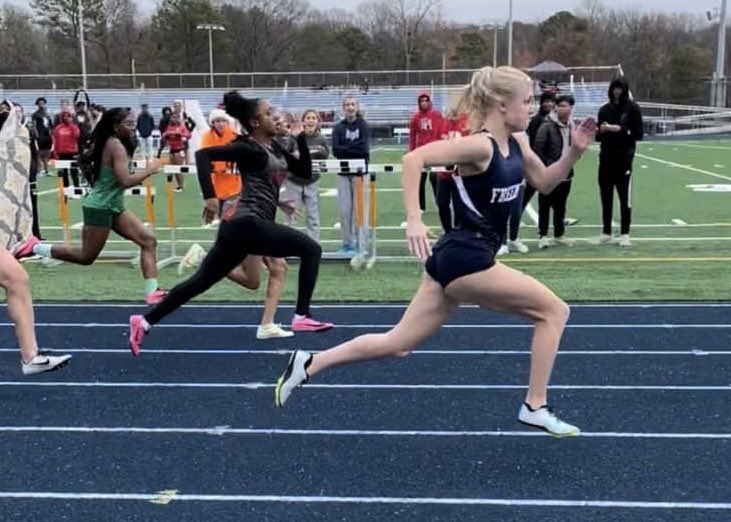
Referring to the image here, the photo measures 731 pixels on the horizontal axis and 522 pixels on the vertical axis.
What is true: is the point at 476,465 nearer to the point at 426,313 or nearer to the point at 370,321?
the point at 426,313

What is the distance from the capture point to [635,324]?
24.5 feet

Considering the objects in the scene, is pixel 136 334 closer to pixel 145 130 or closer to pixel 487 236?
pixel 487 236

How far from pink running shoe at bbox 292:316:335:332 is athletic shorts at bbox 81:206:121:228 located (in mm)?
1895

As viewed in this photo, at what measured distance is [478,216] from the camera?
4254mm

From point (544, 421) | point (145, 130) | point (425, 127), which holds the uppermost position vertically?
point (425, 127)

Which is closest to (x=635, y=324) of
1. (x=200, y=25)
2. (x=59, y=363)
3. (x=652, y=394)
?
(x=652, y=394)

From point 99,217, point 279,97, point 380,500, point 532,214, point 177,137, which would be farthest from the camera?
point 279,97

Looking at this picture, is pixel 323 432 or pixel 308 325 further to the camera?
pixel 308 325

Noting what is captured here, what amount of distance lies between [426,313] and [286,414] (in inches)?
51.6

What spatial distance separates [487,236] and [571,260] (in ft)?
22.0

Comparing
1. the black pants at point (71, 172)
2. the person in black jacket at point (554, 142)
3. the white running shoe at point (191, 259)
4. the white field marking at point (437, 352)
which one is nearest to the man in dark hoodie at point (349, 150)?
the white running shoe at point (191, 259)

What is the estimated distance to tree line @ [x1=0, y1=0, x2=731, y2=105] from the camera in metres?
77.7

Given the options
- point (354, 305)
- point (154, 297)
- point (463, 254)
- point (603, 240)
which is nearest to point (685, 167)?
point (603, 240)

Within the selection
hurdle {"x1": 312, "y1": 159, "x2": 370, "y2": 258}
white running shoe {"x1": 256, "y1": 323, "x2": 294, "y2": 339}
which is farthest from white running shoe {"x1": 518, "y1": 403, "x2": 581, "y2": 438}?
hurdle {"x1": 312, "y1": 159, "x2": 370, "y2": 258}
